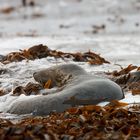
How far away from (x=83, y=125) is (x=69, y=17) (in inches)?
494

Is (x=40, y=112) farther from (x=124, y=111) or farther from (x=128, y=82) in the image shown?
(x=128, y=82)

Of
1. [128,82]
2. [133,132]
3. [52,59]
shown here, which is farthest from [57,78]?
[133,132]

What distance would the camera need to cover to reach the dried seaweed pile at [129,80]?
18.1 ft

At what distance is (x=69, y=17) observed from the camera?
1641cm

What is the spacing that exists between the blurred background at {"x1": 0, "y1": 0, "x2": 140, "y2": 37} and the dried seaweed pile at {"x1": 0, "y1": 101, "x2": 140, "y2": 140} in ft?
28.2

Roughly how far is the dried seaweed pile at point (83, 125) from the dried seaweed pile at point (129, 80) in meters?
0.89

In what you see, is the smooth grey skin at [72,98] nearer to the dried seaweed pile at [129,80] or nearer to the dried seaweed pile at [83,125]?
the dried seaweed pile at [83,125]

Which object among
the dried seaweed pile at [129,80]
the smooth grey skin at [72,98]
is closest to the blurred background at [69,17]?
the dried seaweed pile at [129,80]

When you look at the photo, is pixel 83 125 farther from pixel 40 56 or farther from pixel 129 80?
pixel 40 56

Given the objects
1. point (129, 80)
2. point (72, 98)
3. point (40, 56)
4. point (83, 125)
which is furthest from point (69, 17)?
point (83, 125)

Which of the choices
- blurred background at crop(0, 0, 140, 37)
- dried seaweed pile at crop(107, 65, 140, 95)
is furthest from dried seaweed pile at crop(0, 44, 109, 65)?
blurred background at crop(0, 0, 140, 37)

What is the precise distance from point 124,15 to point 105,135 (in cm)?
1293

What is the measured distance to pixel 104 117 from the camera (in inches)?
167

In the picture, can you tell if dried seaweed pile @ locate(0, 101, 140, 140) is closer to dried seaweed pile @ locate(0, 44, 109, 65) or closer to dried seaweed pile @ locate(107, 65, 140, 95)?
dried seaweed pile @ locate(107, 65, 140, 95)
